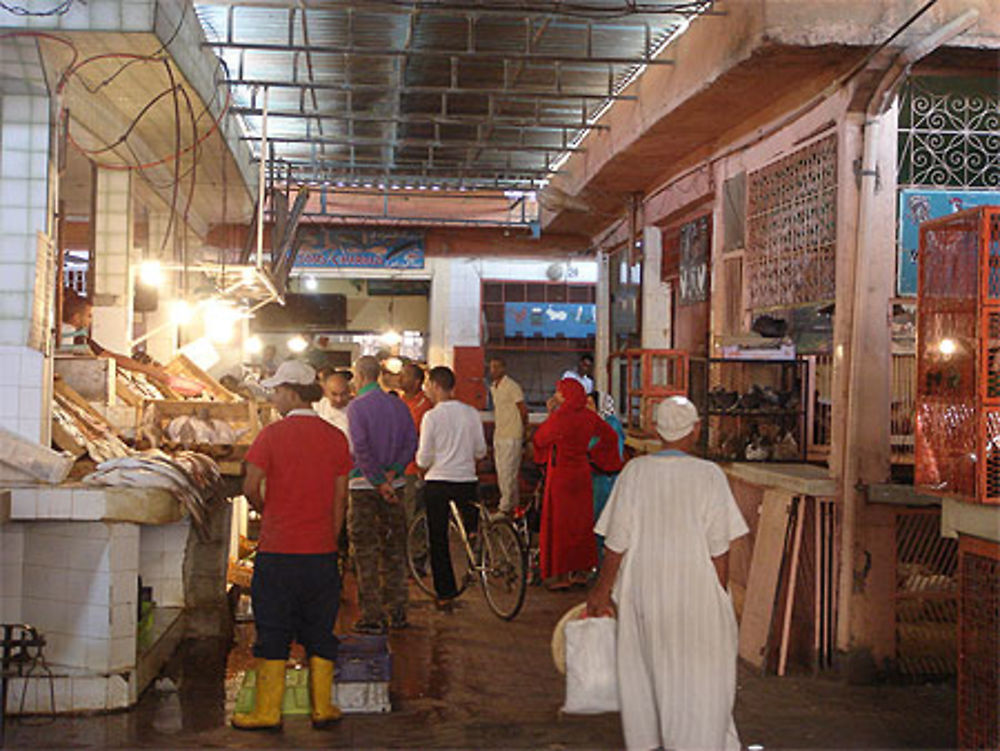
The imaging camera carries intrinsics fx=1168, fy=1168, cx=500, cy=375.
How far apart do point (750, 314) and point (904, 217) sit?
1809mm

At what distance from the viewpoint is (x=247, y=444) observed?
337 inches

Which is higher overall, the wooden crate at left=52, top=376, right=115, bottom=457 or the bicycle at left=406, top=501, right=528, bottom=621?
the wooden crate at left=52, top=376, right=115, bottom=457

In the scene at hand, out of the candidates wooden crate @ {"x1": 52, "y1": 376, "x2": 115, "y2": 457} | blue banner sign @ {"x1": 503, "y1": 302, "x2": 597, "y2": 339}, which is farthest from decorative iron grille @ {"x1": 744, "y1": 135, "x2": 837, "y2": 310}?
blue banner sign @ {"x1": 503, "y1": 302, "x2": 597, "y2": 339}

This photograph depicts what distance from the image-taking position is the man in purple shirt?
8.20 meters

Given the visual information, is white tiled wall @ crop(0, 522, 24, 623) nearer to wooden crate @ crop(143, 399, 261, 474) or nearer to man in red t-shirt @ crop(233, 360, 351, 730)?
man in red t-shirt @ crop(233, 360, 351, 730)

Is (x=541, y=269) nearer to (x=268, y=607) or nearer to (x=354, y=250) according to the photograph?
(x=354, y=250)

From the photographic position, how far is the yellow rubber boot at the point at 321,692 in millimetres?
5961

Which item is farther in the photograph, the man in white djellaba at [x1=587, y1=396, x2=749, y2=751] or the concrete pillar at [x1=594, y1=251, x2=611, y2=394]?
the concrete pillar at [x1=594, y1=251, x2=611, y2=394]

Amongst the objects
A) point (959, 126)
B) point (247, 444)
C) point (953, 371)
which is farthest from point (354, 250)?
point (953, 371)

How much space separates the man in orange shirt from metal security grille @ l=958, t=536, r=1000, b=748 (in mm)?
4752

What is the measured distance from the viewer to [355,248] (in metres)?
18.3

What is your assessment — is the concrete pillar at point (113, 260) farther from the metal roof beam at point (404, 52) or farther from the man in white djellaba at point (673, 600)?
the man in white djellaba at point (673, 600)

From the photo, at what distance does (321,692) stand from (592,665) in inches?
71.8

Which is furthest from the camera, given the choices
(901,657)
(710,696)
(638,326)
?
(638,326)
